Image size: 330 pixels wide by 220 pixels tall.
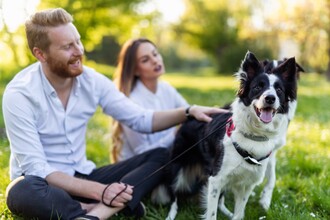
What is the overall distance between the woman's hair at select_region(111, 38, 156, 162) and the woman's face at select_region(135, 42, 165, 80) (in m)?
0.05

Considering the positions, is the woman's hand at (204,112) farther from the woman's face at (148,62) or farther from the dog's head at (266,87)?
the woman's face at (148,62)

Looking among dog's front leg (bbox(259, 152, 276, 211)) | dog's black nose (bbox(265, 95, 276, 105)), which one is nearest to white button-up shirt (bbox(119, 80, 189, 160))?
dog's front leg (bbox(259, 152, 276, 211))

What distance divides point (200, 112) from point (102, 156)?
7.53 feet

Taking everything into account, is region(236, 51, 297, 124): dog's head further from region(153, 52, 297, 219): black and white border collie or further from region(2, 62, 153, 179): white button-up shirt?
region(2, 62, 153, 179): white button-up shirt

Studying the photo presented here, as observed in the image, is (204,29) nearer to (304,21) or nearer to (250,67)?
(304,21)

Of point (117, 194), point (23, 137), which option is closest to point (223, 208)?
point (117, 194)

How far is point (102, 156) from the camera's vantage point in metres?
5.52

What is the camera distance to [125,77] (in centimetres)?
464

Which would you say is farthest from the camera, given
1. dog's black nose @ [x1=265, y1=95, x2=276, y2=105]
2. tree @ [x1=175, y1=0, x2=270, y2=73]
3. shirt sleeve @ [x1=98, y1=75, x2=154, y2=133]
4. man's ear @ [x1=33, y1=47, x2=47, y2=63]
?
tree @ [x1=175, y1=0, x2=270, y2=73]

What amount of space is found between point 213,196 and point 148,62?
1967 millimetres

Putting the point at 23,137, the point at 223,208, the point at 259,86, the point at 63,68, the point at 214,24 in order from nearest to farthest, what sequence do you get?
the point at 259,86
the point at 23,137
the point at 63,68
the point at 223,208
the point at 214,24

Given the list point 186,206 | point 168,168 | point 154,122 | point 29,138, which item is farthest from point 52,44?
point 186,206

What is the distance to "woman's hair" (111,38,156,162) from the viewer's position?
15.1 ft

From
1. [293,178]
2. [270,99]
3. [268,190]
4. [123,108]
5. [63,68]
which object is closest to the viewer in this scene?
[270,99]
